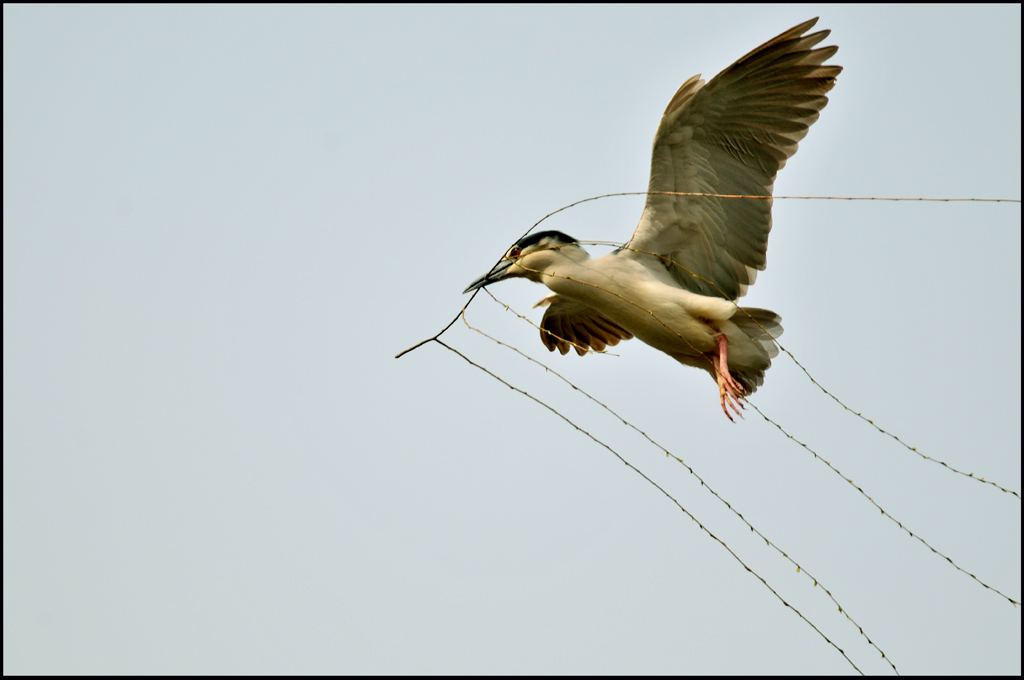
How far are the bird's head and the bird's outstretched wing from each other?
404mm

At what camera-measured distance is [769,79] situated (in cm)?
484

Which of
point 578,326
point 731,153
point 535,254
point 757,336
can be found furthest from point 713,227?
point 578,326

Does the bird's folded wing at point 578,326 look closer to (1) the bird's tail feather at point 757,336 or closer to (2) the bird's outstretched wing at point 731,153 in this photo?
(2) the bird's outstretched wing at point 731,153

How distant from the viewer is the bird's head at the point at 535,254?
5203 mm

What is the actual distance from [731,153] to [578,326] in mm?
1856

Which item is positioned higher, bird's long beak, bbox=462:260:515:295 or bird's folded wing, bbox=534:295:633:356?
bird's folded wing, bbox=534:295:633:356

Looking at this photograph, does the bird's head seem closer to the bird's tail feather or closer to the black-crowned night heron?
the black-crowned night heron

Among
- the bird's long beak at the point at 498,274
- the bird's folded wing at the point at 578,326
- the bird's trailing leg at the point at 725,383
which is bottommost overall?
the bird's trailing leg at the point at 725,383

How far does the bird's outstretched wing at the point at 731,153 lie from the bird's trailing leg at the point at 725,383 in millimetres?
398

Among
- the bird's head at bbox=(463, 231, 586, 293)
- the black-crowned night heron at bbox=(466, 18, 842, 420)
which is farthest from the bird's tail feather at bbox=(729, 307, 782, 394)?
the bird's head at bbox=(463, 231, 586, 293)

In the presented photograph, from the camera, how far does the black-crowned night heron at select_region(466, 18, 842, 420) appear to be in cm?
480

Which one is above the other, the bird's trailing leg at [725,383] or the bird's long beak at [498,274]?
the bird's long beak at [498,274]

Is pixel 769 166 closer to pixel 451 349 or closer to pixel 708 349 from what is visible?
pixel 708 349

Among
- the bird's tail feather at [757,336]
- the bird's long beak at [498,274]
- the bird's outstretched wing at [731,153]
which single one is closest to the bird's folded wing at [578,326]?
the bird's long beak at [498,274]
